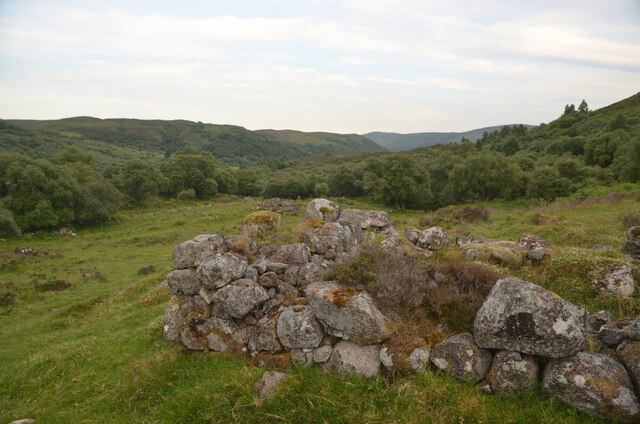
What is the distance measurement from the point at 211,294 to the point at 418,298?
5676 mm

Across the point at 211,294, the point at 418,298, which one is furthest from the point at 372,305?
the point at 211,294

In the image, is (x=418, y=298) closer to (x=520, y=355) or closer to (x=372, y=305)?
(x=372, y=305)

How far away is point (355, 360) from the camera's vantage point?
21.4ft

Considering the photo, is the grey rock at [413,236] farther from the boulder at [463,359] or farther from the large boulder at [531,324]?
the large boulder at [531,324]

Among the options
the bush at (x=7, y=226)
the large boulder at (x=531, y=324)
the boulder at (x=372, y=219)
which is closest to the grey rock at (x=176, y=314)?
the large boulder at (x=531, y=324)

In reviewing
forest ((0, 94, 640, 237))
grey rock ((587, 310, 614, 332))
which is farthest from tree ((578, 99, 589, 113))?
grey rock ((587, 310, 614, 332))

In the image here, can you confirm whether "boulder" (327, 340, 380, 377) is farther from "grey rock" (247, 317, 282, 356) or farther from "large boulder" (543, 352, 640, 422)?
"large boulder" (543, 352, 640, 422)

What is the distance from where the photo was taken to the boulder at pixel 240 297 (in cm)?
804

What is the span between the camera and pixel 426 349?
20.3 ft

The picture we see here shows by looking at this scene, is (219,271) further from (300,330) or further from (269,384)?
(269,384)

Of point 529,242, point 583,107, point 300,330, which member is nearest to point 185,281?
point 300,330

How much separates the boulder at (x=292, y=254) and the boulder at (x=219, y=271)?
1.43 metres

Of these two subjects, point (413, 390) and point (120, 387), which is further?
point (120, 387)

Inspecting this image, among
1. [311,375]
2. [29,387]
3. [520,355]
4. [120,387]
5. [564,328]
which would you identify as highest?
[564,328]
